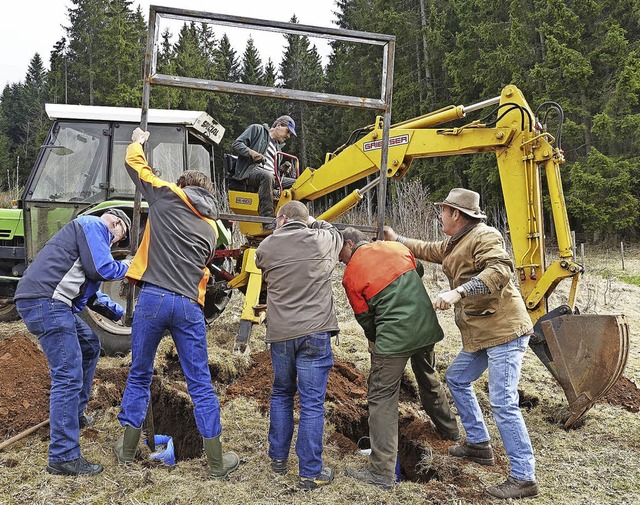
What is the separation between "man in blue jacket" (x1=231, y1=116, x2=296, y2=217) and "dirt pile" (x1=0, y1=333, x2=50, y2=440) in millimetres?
2712

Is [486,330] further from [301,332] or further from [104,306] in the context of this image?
[104,306]

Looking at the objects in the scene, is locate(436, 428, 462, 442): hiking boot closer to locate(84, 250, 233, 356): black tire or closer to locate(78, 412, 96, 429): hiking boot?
locate(78, 412, 96, 429): hiking boot

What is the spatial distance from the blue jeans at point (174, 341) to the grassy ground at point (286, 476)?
36 centimetres

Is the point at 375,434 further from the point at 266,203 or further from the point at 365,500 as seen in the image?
the point at 266,203

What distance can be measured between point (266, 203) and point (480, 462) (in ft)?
11.0

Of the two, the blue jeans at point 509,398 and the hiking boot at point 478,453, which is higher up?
the blue jeans at point 509,398

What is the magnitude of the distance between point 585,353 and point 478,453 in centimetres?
130

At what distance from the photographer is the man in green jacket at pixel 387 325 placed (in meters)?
3.65

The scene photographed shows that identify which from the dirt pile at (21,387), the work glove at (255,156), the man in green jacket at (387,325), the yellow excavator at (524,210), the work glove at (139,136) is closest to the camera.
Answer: the man in green jacket at (387,325)

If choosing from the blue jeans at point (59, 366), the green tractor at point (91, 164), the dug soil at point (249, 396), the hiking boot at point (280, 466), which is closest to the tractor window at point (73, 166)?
the green tractor at point (91, 164)

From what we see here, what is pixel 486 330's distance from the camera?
12.0 feet

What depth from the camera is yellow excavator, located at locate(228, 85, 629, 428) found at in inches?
176

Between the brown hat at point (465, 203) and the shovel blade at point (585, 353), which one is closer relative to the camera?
the brown hat at point (465, 203)

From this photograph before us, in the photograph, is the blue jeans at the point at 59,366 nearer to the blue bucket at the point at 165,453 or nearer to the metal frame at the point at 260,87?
the blue bucket at the point at 165,453
